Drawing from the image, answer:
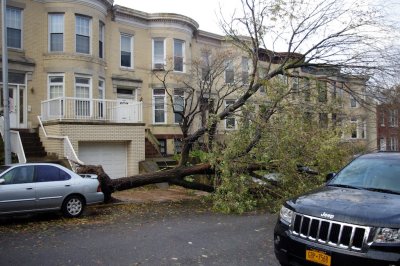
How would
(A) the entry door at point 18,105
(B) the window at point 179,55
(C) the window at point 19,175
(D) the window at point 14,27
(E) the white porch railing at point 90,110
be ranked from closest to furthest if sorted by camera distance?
1. (C) the window at point 19,175
2. (E) the white porch railing at point 90,110
3. (A) the entry door at point 18,105
4. (D) the window at point 14,27
5. (B) the window at point 179,55

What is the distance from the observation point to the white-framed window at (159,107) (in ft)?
84.6

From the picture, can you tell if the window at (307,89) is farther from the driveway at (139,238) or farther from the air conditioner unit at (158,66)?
the air conditioner unit at (158,66)

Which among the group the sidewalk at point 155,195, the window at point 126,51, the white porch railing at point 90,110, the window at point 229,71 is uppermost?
the window at point 126,51

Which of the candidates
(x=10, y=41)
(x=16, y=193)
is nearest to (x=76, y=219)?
(x=16, y=193)

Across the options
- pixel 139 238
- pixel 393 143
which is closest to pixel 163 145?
pixel 139 238

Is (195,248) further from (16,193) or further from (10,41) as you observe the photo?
(10,41)

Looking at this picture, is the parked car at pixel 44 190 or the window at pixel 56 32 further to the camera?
the window at pixel 56 32

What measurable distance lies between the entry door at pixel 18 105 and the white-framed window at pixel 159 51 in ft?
27.4

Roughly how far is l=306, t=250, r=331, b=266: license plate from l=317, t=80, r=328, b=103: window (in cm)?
962

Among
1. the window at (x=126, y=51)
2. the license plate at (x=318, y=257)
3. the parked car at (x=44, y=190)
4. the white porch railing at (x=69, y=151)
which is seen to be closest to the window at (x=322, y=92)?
the parked car at (x=44, y=190)

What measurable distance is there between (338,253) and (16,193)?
26.6 ft

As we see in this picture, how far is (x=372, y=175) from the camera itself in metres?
6.22

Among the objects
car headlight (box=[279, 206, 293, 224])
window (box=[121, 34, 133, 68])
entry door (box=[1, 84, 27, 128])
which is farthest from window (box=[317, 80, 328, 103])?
window (box=[121, 34, 133, 68])

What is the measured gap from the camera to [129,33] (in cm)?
2495
